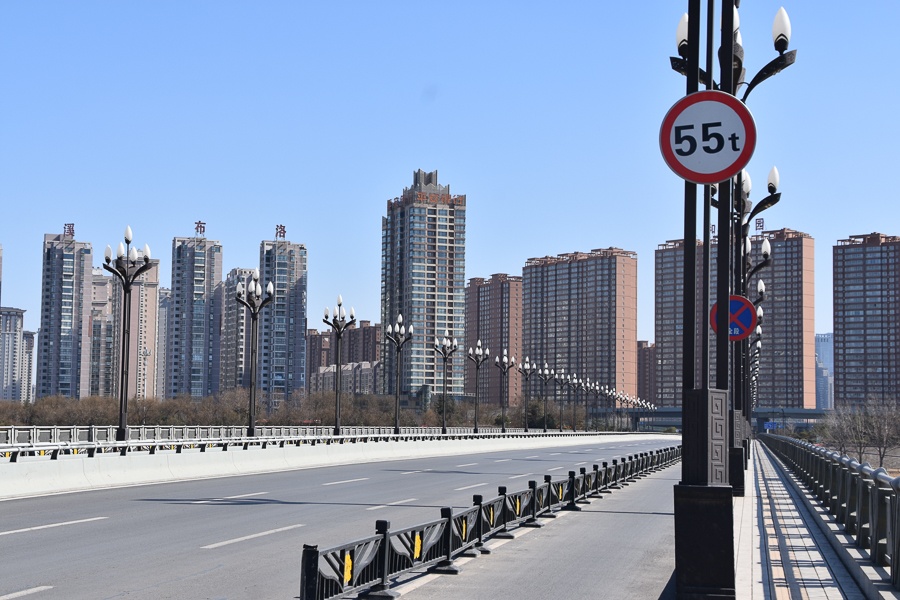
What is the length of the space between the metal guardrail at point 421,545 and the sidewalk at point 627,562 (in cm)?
28

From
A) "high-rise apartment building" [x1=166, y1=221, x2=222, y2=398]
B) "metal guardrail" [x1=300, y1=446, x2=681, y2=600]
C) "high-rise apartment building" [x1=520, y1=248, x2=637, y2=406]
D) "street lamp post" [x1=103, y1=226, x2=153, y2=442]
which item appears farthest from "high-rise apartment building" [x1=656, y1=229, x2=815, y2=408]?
"metal guardrail" [x1=300, y1=446, x2=681, y2=600]

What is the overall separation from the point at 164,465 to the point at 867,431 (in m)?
105

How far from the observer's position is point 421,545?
38.0ft

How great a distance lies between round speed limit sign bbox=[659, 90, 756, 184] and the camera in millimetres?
8438

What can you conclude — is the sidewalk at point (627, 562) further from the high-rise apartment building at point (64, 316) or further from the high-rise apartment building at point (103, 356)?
the high-rise apartment building at point (103, 356)

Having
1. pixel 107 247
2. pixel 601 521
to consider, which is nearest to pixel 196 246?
pixel 107 247

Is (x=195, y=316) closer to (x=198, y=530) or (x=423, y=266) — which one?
(x=423, y=266)

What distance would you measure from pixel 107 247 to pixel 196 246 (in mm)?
131725

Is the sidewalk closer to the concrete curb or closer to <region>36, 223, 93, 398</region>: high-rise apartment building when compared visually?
the concrete curb

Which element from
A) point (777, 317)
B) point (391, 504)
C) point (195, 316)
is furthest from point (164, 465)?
point (195, 316)

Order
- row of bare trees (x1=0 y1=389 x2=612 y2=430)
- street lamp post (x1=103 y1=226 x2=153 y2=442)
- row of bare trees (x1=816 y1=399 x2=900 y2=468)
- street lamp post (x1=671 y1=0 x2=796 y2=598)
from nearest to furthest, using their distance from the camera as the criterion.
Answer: street lamp post (x1=671 y1=0 x2=796 y2=598) < street lamp post (x1=103 y1=226 x2=153 y2=442) < row of bare trees (x1=816 y1=399 x2=900 y2=468) < row of bare trees (x1=0 y1=389 x2=612 y2=430)

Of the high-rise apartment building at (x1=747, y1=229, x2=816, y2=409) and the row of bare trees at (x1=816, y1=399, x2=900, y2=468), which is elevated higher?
the high-rise apartment building at (x1=747, y1=229, x2=816, y2=409)

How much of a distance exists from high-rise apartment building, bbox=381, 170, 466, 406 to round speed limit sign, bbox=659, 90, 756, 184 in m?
122

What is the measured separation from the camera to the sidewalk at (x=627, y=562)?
10781 millimetres
